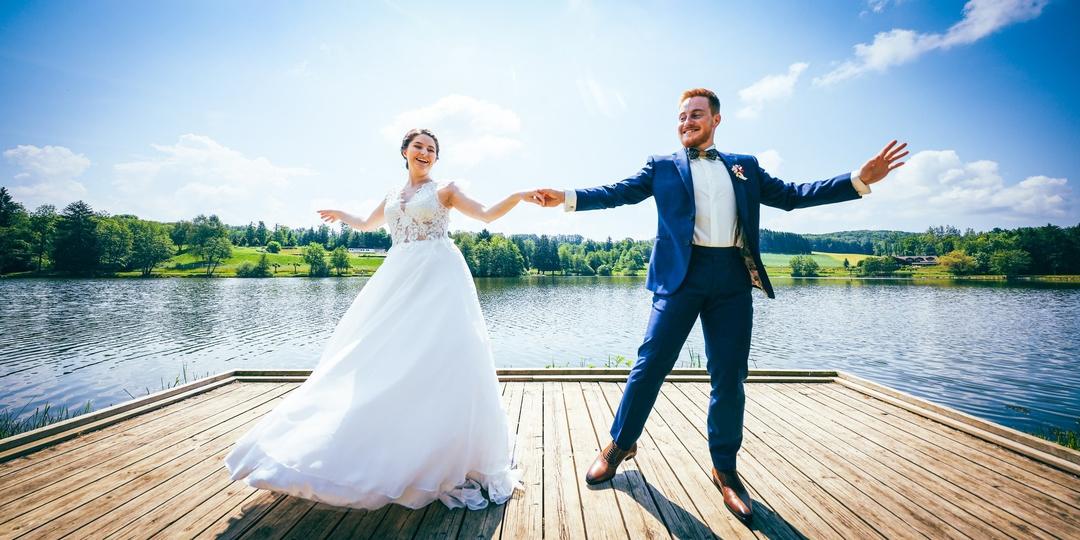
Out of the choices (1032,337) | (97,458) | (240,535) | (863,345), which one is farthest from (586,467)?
(1032,337)

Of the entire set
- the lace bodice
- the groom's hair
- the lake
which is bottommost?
the lake

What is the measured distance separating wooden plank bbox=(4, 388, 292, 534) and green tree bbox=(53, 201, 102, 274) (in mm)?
79817

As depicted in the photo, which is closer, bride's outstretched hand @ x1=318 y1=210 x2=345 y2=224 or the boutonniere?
the boutonniere

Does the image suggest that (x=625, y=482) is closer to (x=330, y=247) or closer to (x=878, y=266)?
(x=878, y=266)

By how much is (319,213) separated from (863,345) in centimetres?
1913

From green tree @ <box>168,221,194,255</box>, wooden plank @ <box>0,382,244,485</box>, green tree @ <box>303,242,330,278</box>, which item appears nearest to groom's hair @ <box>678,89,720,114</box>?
wooden plank @ <box>0,382,244,485</box>

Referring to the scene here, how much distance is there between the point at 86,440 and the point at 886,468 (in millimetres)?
6202

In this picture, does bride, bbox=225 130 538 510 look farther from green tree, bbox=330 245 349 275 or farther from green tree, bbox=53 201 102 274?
green tree, bbox=53 201 102 274

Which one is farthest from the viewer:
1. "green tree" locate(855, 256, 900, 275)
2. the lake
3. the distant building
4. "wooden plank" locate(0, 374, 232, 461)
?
the distant building

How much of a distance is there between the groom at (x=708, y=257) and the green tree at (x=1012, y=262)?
289 feet

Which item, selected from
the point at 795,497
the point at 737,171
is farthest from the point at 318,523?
the point at 737,171

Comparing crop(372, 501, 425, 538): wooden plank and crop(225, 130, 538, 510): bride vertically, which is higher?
crop(225, 130, 538, 510): bride

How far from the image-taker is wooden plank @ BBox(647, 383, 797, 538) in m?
2.42

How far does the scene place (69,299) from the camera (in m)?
29.1
